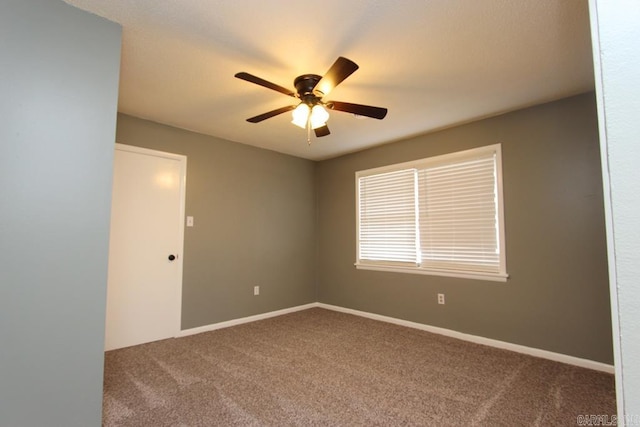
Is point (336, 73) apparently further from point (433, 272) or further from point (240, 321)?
point (240, 321)

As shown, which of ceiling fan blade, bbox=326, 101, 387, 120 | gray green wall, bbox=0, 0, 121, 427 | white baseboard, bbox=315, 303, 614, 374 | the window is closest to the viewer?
gray green wall, bbox=0, 0, 121, 427

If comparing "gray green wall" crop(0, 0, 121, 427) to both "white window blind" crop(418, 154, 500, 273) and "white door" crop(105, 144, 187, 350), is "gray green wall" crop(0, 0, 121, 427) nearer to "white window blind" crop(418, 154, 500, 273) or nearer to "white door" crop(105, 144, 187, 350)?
"white door" crop(105, 144, 187, 350)

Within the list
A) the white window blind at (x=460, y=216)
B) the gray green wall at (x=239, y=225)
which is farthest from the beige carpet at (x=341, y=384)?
the white window blind at (x=460, y=216)

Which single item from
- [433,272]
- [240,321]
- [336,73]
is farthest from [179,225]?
[433,272]

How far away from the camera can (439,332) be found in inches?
137

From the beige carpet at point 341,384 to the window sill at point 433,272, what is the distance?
70cm

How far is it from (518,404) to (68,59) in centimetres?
349

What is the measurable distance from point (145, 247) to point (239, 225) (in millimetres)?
1153

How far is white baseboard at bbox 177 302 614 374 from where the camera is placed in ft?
8.52

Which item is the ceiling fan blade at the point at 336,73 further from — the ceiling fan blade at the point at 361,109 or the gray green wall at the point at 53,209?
the gray green wall at the point at 53,209

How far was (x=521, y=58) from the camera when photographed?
216cm

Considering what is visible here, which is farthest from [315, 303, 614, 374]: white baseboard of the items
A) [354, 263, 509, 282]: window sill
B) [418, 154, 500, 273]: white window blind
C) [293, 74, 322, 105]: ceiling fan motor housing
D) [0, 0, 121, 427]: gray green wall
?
[0, 0, 121, 427]: gray green wall

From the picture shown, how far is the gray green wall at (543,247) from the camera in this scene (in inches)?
102

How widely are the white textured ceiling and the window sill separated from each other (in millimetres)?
1705
